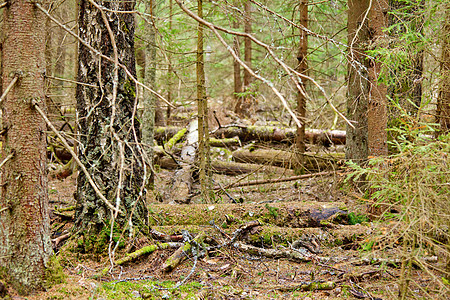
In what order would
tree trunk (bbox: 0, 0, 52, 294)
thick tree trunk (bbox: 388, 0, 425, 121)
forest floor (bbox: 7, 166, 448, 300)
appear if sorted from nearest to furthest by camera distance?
tree trunk (bbox: 0, 0, 52, 294) → forest floor (bbox: 7, 166, 448, 300) → thick tree trunk (bbox: 388, 0, 425, 121)

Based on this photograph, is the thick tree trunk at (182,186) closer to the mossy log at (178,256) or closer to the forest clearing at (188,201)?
the forest clearing at (188,201)

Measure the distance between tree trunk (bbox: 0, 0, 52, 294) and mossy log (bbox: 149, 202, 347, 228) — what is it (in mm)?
2588

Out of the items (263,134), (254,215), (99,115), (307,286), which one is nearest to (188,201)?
(254,215)

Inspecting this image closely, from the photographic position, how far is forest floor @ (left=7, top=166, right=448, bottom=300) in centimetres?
329

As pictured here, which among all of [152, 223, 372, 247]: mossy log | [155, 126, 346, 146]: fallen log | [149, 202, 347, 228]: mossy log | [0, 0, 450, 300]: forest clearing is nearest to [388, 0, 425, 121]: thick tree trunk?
[0, 0, 450, 300]: forest clearing

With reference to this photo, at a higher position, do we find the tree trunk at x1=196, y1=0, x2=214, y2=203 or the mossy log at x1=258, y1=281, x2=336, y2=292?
the tree trunk at x1=196, y1=0, x2=214, y2=203

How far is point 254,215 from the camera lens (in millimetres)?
5465

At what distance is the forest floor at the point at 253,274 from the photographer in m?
3.29

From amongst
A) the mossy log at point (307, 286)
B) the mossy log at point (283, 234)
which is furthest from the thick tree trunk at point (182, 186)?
the mossy log at point (307, 286)

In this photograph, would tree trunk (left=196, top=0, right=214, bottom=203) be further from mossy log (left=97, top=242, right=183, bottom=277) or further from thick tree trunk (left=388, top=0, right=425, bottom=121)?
thick tree trunk (left=388, top=0, right=425, bottom=121)

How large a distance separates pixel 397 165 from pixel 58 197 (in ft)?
23.3

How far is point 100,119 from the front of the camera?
407cm

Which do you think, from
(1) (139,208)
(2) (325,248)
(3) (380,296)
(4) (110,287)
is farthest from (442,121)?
(4) (110,287)

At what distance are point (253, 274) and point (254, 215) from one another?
53.8 inches
